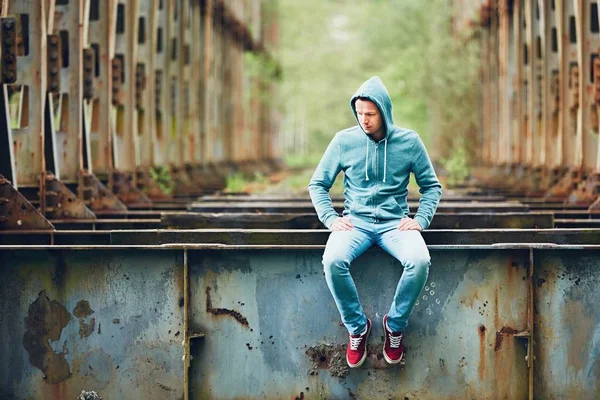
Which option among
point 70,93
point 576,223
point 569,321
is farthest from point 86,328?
point 70,93

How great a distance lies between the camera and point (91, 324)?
673 cm

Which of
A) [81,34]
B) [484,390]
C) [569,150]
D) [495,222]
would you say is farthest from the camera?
[569,150]

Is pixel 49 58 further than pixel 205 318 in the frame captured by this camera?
Yes

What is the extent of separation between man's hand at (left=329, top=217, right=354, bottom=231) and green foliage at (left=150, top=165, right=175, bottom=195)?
11.0m

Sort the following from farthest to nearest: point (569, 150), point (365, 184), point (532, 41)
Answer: point (532, 41) → point (569, 150) → point (365, 184)

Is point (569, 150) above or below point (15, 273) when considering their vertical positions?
above

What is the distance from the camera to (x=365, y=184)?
20.3ft

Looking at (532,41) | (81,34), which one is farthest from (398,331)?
(532,41)

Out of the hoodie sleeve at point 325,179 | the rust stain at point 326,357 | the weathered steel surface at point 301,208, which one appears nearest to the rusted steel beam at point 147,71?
the weathered steel surface at point 301,208

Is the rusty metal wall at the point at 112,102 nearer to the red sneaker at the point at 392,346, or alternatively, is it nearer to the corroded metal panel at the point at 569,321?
the red sneaker at the point at 392,346

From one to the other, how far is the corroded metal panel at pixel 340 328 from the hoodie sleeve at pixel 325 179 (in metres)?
0.51

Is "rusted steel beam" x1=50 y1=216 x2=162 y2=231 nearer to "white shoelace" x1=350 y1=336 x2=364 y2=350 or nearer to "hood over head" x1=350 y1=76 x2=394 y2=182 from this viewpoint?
"white shoelace" x1=350 y1=336 x2=364 y2=350

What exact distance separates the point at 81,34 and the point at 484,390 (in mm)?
7053

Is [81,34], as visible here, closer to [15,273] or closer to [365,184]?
[15,273]
